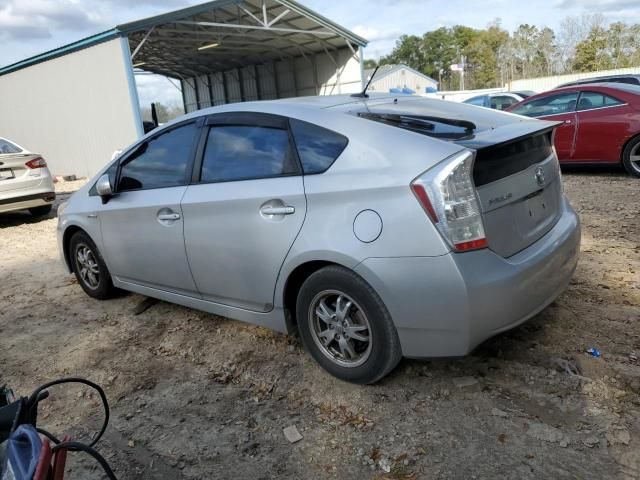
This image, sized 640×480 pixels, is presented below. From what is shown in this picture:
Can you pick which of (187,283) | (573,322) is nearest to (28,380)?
(187,283)

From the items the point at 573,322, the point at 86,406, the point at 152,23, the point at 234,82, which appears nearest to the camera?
the point at 86,406

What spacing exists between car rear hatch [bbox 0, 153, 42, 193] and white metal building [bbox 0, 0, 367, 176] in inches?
257

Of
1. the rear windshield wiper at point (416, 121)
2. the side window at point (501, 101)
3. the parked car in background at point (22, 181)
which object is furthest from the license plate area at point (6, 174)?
the side window at point (501, 101)

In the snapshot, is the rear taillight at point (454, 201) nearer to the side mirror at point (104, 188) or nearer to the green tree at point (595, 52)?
the side mirror at point (104, 188)

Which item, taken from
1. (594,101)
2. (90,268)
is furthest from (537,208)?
(594,101)

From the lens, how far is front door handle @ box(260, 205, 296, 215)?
2.84m

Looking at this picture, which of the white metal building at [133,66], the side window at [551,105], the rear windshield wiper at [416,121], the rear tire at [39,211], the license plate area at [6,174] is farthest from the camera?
the white metal building at [133,66]

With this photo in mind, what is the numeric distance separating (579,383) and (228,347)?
7.27 feet

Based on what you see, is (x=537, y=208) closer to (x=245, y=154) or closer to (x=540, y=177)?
(x=540, y=177)

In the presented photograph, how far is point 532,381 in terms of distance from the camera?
2793mm

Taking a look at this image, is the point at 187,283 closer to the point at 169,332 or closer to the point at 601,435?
the point at 169,332

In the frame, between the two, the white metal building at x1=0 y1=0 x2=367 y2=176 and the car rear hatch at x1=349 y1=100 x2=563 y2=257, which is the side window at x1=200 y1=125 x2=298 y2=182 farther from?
the white metal building at x1=0 y1=0 x2=367 y2=176

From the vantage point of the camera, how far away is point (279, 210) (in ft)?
9.47

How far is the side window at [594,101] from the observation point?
25.3ft
